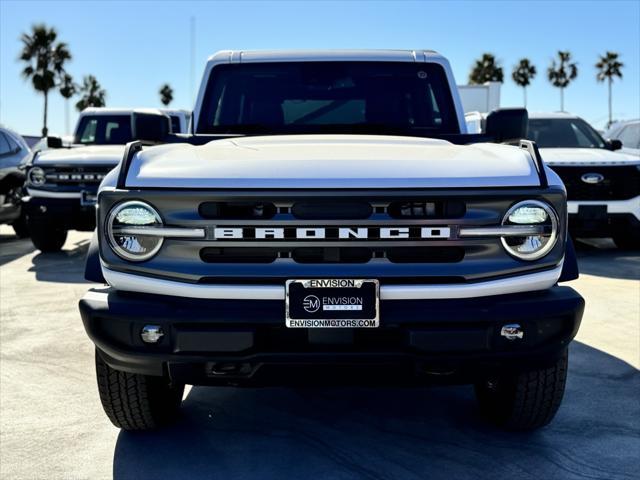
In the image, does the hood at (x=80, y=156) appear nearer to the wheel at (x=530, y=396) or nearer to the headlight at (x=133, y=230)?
Result: the headlight at (x=133, y=230)

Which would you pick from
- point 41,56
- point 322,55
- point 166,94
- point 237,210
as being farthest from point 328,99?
point 166,94

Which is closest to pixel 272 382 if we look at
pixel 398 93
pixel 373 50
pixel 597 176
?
pixel 398 93

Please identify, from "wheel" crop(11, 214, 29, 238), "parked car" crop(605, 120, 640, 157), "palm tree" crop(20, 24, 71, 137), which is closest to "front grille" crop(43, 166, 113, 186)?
"wheel" crop(11, 214, 29, 238)

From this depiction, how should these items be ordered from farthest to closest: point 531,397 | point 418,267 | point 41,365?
point 41,365 < point 531,397 < point 418,267

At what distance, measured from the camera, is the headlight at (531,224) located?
2881 mm

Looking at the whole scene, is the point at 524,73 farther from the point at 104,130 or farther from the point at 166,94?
the point at 104,130

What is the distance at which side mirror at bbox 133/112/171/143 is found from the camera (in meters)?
3.88

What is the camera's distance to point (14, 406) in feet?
13.1

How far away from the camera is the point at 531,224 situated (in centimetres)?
289

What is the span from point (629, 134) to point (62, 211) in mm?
8210

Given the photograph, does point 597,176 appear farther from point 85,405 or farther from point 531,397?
point 85,405

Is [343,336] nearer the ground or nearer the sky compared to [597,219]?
nearer the ground

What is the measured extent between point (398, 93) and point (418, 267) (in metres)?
1.87

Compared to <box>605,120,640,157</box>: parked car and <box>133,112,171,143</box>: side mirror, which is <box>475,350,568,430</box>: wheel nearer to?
<box>133,112,171,143</box>: side mirror
